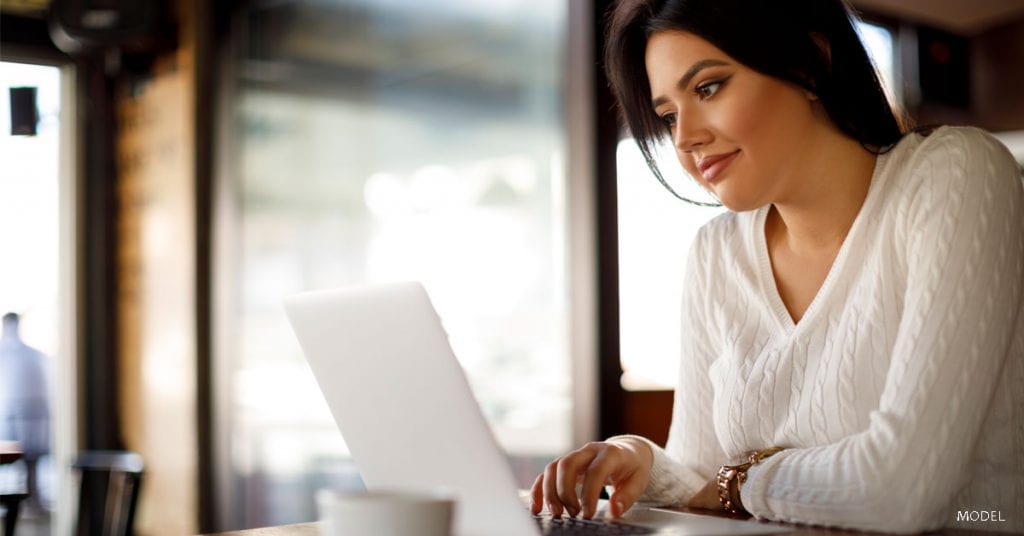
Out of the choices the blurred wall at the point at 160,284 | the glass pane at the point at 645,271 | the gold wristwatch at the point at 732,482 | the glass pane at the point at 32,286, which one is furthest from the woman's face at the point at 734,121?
the glass pane at the point at 32,286

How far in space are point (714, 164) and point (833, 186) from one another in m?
0.16

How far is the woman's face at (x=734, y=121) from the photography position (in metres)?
1.39

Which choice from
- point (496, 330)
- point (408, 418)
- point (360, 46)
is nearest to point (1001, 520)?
point (408, 418)

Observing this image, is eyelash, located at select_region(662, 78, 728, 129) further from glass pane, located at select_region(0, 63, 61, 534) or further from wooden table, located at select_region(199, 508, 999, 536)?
glass pane, located at select_region(0, 63, 61, 534)

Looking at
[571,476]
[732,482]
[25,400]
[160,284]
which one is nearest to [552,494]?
[571,476]

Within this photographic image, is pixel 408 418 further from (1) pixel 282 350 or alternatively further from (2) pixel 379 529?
(1) pixel 282 350

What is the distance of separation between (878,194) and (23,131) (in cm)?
428

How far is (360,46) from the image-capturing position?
4.07 m

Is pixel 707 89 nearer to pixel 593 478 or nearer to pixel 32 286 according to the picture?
pixel 593 478

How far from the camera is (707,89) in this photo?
1.41 meters

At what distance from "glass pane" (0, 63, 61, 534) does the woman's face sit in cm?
419

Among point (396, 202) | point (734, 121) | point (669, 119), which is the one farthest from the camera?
point (396, 202)

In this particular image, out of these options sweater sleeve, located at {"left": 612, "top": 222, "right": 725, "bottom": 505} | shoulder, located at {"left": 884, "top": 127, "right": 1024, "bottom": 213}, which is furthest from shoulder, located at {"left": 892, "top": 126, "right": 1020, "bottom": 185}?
sweater sleeve, located at {"left": 612, "top": 222, "right": 725, "bottom": 505}

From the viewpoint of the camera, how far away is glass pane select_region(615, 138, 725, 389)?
3.18m
